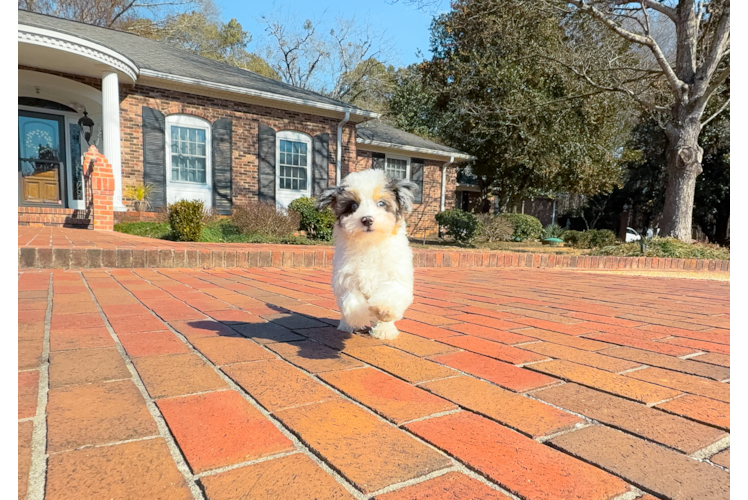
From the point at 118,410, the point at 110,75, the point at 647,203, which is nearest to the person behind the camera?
the point at 118,410

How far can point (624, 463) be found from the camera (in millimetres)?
1240

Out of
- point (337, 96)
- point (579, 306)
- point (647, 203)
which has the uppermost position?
point (337, 96)

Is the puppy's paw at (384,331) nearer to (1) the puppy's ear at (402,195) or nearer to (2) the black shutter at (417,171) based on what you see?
(1) the puppy's ear at (402,195)

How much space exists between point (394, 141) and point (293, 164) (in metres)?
5.47

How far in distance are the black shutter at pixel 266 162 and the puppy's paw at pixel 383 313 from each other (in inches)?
510

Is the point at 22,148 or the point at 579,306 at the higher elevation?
the point at 22,148

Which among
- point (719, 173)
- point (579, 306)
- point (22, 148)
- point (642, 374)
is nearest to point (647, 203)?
point (719, 173)

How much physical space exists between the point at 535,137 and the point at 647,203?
11439 millimetres

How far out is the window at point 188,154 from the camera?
13.1m

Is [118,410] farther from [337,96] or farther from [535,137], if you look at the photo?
[337,96]

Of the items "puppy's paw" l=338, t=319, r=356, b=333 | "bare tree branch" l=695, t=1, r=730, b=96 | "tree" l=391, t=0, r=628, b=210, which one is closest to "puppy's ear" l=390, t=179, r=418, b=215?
"puppy's paw" l=338, t=319, r=356, b=333

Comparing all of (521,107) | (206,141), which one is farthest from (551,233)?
(206,141)

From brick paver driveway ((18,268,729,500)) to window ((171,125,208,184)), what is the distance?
10825 millimetres

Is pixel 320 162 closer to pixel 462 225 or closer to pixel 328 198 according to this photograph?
pixel 462 225
